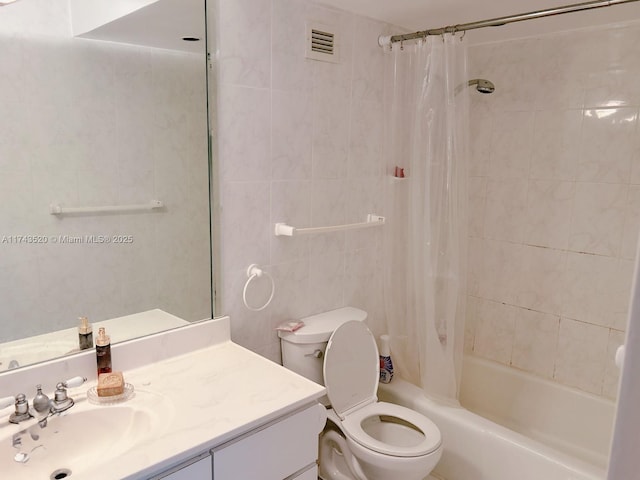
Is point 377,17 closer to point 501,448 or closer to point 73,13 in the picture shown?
point 73,13

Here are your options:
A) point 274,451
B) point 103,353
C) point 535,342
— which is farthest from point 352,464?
point 535,342

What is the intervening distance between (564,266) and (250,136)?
5.56 feet

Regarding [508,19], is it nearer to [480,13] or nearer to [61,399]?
[480,13]

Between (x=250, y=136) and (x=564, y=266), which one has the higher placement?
(x=250, y=136)

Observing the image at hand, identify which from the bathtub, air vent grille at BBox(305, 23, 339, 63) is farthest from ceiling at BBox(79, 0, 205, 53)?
the bathtub

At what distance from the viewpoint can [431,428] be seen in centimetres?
198

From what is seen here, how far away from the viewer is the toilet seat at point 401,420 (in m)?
1.82

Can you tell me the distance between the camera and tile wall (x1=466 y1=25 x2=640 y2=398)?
2191 millimetres

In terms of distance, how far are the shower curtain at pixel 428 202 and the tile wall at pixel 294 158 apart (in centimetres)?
12

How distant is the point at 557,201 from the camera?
2391 mm

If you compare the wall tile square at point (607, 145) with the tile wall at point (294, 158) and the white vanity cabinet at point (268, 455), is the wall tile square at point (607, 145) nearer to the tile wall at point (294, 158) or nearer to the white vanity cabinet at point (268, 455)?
the tile wall at point (294, 158)

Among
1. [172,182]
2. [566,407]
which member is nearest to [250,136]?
[172,182]

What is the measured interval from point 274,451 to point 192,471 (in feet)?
0.91

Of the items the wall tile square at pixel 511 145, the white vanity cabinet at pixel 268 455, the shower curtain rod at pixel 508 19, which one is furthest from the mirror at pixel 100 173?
the wall tile square at pixel 511 145
